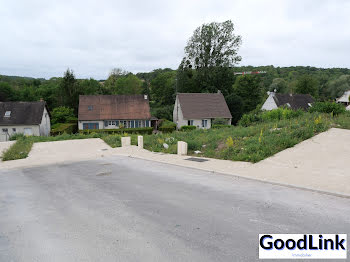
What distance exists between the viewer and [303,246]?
13.9 ft

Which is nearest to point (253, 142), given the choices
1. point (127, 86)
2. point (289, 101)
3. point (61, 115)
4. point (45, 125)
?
point (45, 125)

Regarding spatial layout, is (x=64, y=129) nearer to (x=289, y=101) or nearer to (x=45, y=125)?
(x=45, y=125)

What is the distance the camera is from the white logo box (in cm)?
398

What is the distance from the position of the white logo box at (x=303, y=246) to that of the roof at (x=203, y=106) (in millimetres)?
33731

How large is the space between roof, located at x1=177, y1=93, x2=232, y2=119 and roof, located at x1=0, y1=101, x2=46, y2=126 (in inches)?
816

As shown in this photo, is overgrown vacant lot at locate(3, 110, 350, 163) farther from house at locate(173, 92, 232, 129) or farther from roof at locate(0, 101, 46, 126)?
house at locate(173, 92, 232, 129)

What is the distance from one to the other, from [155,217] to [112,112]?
35.4 m

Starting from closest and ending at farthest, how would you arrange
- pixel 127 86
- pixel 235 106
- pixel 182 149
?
1. pixel 182 149
2. pixel 235 106
3. pixel 127 86

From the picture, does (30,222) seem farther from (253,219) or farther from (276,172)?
(276,172)

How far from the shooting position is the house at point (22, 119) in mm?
35094

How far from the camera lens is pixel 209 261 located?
12.6ft

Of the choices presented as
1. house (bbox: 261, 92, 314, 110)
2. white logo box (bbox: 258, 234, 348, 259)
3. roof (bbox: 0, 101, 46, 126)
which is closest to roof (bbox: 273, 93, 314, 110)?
house (bbox: 261, 92, 314, 110)

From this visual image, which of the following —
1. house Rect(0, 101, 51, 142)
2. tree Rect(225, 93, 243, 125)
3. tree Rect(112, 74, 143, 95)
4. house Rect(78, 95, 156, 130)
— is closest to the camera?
house Rect(0, 101, 51, 142)

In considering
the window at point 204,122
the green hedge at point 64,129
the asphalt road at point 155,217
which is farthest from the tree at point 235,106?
the asphalt road at point 155,217
